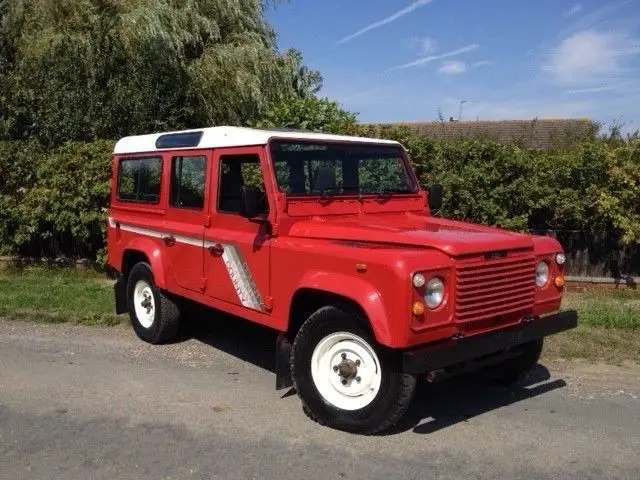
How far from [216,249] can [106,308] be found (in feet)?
11.0

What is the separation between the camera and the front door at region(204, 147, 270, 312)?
5062 millimetres

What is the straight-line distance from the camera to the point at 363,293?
13.5ft

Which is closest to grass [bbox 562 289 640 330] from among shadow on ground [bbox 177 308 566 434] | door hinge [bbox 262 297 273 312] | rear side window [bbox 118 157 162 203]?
shadow on ground [bbox 177 308 566 434]

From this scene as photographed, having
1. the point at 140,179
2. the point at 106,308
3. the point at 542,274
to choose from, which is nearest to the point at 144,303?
the point at 140,179

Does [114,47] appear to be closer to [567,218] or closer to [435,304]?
[567,218]

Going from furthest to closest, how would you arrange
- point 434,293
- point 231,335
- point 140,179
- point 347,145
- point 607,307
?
point 607,307
point 231,335
point 140,179
point 347,145
point 434,293

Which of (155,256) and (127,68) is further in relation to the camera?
(127,68)

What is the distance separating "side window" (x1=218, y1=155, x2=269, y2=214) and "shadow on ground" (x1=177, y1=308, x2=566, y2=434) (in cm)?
152

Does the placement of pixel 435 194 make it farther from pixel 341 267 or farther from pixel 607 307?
pixel 607 307

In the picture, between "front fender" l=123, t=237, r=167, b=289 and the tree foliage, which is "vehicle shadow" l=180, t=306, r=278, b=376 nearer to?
"front fender" l=123, t=237, r=167, b=289

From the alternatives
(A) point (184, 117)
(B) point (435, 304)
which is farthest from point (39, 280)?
(B) point (435, 304)

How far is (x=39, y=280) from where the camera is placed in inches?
401

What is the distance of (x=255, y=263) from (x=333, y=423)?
1356 mm

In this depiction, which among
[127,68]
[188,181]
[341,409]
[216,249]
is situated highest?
[127,68]
